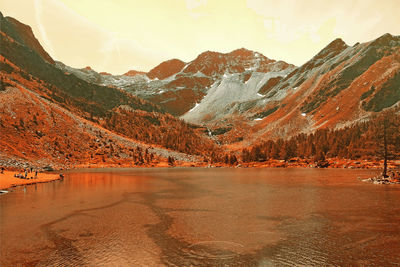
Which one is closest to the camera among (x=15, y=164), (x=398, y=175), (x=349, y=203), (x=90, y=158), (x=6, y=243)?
(x=6, y=243)

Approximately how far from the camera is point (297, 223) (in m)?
26.9

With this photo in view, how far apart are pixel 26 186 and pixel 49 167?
58.8 m

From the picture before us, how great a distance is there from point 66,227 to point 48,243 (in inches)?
189

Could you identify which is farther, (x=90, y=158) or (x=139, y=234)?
(x=90, y=158)

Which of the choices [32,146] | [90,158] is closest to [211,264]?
[32,146]

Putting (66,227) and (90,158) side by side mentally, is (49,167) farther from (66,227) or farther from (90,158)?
(66,227)

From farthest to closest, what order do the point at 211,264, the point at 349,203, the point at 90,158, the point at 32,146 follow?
1. the point at 90,158
2. the point at 32,146
3. the point at 349,203
4. the point at 211,264

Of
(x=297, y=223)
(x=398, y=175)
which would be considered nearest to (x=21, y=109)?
(x=297, y=223)

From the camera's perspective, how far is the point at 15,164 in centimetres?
8719

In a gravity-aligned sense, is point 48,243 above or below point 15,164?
below

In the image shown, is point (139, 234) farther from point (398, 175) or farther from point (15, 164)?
point (15, 164)

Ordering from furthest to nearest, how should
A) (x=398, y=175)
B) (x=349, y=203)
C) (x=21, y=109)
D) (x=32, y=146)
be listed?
(x=21, y=109) < (x=32, y=146) < (x=398, y=175) < (x=349, y=203)

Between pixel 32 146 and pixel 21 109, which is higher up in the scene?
pixel 21 109

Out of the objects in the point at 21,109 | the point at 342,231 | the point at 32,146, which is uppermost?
the point at 21,109
